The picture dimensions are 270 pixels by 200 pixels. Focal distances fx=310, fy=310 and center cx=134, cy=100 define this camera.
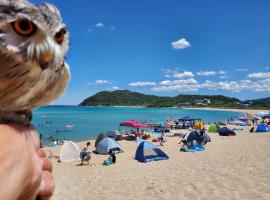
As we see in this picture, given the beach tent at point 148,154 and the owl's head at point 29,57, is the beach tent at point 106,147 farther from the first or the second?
the owl's head at point 29,57

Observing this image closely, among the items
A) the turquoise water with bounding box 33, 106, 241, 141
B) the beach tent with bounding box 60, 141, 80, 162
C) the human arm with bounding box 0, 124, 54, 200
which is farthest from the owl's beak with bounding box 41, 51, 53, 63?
the beach tent with bounding box 60, 141, 80, 162

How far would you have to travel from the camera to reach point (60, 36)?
1217mm

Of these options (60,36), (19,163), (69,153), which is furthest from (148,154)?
(19,163)

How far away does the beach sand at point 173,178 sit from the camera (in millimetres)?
11109

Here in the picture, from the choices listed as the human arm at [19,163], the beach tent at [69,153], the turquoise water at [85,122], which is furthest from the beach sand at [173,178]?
the human arm at [19,163]

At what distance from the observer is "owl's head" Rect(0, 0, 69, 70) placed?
3.43 ft

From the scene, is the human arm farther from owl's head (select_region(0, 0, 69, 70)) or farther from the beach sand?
the beach sand

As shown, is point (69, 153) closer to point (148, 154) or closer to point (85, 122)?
point (148, 154)

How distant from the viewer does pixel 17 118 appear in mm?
1132

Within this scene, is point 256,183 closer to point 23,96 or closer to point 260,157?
point 260,157

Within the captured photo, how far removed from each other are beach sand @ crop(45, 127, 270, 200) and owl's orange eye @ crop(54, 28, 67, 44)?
10.2 m

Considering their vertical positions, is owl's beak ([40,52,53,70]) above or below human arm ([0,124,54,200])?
above

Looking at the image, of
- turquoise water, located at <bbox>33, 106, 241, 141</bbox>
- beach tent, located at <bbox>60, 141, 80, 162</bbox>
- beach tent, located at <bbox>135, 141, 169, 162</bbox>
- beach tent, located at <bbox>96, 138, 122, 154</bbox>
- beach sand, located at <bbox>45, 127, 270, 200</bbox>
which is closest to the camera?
beach sand, located at <bbox>45, 127, 270, 200</bbox>

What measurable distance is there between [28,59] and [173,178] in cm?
1297
